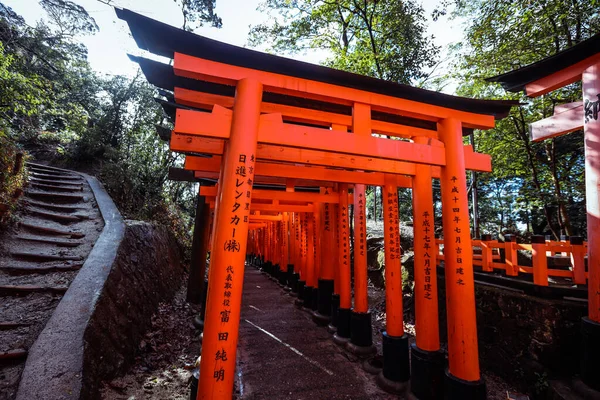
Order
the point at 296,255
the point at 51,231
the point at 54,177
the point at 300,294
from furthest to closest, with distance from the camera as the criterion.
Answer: the point at 296,255
the point at 300,294
the point at 54,177
the point at 51,231

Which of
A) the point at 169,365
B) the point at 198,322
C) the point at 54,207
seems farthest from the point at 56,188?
the point at 169,365

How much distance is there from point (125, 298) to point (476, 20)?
13.6 metres

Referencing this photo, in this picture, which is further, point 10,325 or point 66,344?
point 10,325

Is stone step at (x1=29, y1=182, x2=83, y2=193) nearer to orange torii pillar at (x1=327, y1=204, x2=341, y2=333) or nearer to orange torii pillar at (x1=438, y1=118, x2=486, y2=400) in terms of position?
orange torii pillar at (x1=327, y1=204, x2=341, y2=333)

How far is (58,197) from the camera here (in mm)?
8125

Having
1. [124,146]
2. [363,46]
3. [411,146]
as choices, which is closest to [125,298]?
[411,146]

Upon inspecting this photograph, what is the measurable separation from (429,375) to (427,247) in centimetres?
187

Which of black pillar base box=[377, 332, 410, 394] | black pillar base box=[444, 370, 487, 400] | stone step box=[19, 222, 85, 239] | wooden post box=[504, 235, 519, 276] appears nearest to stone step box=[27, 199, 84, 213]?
stone step box=[19, 222, 85, 239]

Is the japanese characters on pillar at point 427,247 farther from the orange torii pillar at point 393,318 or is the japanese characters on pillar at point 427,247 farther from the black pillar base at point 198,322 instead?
the black pillar base at point 198,322

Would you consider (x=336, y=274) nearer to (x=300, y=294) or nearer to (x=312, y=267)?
(x=312, y=267)

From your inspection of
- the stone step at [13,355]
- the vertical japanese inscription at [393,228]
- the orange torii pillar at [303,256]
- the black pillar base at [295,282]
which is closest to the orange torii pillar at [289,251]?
the black pillar base at [295,282]

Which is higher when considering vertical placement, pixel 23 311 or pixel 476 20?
pixel 476 20

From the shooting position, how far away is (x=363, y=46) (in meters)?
11.0

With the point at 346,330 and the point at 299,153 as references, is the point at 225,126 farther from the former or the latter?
the point at 346,330
